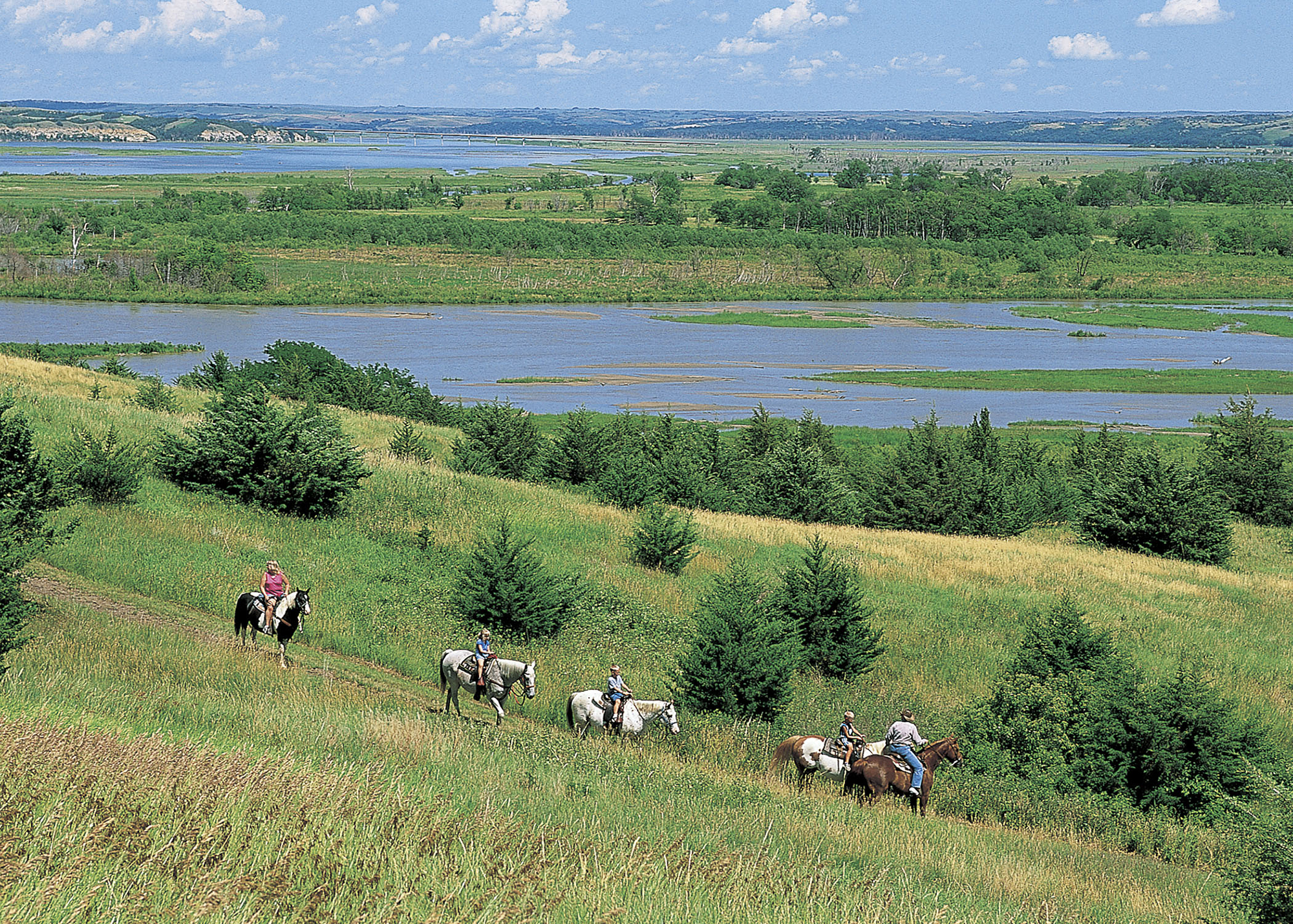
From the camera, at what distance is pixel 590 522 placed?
1093 inches

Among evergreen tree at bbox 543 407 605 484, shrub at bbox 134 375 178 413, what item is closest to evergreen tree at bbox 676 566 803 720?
evergreen tree at bbox 543 407 605 484

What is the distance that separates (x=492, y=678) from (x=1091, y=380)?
7158 cm

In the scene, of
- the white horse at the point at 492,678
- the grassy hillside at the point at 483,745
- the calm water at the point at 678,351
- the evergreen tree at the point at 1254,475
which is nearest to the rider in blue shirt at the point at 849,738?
the grassy hillside at the point at 483,745

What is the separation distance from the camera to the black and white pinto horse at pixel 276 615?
15398mm

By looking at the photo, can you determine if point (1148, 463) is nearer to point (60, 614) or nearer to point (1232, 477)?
point (1232, 477)

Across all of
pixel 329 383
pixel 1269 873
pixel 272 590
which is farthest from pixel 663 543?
pixel 329 383

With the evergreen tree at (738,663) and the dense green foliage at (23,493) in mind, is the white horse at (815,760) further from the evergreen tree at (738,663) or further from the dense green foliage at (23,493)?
the dense green foliage at (23,493)

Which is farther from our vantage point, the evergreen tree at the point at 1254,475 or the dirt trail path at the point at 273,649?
the evergreen tree at the point at 1254,475

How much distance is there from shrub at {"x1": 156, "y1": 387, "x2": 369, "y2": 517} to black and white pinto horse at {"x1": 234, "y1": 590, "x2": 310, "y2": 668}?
25.2ft

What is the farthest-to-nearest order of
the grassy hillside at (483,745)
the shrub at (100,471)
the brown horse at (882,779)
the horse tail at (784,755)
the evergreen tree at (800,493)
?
the evergreen tree at (800,493) < the shrub at (100,471) < the horse tail at (784,755) < the brown horse at (882,779) < the grassy hillside at (483,745)

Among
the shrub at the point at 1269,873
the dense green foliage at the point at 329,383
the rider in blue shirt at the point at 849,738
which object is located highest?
the shrub at the point at 1269,873

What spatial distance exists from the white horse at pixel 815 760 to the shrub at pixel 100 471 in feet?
46.1

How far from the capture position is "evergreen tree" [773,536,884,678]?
20312 millimetres

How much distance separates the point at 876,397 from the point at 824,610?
53570mm
